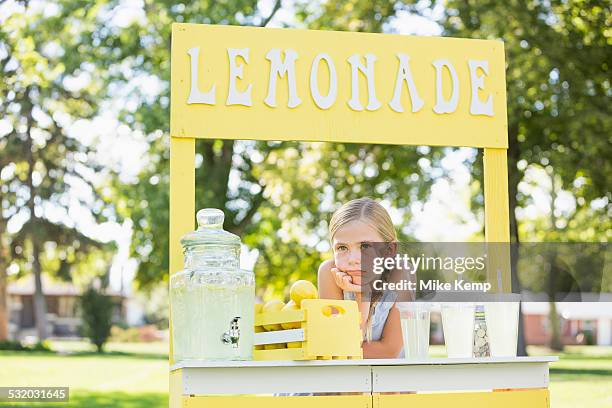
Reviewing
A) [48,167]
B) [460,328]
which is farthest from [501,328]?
[48,167]

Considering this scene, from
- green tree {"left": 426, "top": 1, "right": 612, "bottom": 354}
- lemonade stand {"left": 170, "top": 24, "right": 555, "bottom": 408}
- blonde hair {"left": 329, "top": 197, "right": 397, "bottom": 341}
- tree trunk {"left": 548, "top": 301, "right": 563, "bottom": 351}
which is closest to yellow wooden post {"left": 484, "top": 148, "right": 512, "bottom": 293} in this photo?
lemonade stand {"left": 170, "top": 24, "right": 555, "bottom": 408}


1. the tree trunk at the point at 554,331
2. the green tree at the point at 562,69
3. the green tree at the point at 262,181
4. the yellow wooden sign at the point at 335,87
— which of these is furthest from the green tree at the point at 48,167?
the yellow wooden sign at the point at 335,87

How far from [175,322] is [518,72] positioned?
1167cm

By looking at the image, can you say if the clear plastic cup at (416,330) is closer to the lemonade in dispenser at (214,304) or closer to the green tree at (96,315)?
the lemonade in dispenser at (214,304)

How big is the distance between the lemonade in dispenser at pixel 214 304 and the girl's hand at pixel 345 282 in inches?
17.7

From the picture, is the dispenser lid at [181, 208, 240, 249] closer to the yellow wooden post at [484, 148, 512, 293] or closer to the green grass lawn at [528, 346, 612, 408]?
the yellow wooden post at [484, 148, 512, 293]

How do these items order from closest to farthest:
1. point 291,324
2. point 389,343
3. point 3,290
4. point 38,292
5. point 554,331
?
point 291,324
point 389,343
point 38,292
point 3,290
point 554,331

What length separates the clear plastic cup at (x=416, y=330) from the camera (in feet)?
9.02

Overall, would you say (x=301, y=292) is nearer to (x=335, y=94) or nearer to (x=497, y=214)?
(x=335, y=94)

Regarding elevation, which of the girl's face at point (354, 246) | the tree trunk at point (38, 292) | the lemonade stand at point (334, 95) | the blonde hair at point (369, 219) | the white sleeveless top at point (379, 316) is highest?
the tree trunk at point (38, 292)

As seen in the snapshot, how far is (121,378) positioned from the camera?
51.1ft

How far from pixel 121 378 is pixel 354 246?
43.4ft

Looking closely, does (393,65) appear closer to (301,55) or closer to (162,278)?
(301,55)

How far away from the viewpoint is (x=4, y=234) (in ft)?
73.7
